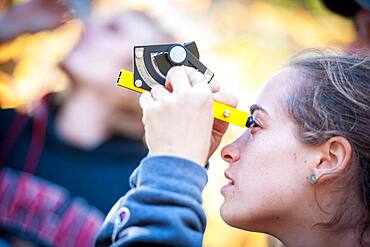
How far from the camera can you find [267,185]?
1.10m

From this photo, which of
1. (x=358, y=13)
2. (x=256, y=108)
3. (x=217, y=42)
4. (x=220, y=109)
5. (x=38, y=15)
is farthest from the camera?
(x=217, y=42)

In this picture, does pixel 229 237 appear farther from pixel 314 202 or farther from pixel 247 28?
pixel 314 202

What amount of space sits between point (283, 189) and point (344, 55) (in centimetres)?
31

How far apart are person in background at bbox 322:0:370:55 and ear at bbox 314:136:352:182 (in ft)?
2.01

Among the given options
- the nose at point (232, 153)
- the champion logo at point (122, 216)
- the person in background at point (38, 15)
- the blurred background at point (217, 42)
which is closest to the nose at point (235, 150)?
the nose at point (232, 153)

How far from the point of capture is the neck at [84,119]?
192 cm

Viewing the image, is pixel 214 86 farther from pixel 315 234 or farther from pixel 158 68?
pixel 315 234

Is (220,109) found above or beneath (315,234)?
above

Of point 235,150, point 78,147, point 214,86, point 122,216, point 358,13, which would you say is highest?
point 358,13

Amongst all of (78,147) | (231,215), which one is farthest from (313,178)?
(78,147)

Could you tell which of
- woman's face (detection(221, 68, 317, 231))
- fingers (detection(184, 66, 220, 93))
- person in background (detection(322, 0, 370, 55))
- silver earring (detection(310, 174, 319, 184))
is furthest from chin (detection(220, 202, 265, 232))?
person in background (detection(322, 0, 370, 55))

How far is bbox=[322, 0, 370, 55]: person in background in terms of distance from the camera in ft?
5.60

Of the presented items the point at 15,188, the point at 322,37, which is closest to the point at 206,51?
the point at 322,37

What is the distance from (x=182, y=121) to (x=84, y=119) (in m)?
1.02
